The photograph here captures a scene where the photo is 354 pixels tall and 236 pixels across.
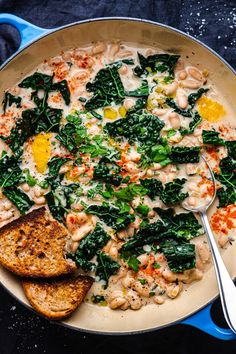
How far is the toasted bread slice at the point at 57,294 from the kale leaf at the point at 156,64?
1624 mm

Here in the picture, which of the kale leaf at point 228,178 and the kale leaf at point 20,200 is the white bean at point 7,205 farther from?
the kale leaf at point 228,178

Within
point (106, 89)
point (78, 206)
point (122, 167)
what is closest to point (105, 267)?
point (78, 206)

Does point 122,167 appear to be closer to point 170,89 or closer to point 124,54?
point 170,89

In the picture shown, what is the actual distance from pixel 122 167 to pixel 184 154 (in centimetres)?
47

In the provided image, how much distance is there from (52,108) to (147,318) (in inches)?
68.6

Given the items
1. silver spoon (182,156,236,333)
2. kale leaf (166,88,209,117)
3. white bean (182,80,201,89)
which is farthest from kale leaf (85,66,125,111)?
silver spoon (182,156,236,333)

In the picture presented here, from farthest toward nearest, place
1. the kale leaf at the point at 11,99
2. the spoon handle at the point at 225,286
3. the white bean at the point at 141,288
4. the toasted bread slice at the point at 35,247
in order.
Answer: the kale leaf at the point at 11,99
the white bean at the point at 141,288
the toasted bread slice at the point at 35,247
the spoon handle at the point at 225,286

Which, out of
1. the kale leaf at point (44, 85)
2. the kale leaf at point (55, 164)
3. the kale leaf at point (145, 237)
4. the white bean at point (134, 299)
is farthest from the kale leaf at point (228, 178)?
the kale leaf at point (44, 85)

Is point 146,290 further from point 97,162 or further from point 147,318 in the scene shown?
point 97,162

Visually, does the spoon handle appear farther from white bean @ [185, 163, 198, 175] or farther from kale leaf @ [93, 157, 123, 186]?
kale leaf @ [93, 157, 123, 186]

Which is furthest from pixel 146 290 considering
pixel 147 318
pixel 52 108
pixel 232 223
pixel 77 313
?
pixel 52 108

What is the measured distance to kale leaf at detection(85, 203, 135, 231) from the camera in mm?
4312

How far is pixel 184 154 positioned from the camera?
4359 millimetres

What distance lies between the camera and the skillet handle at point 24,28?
13.9ft
